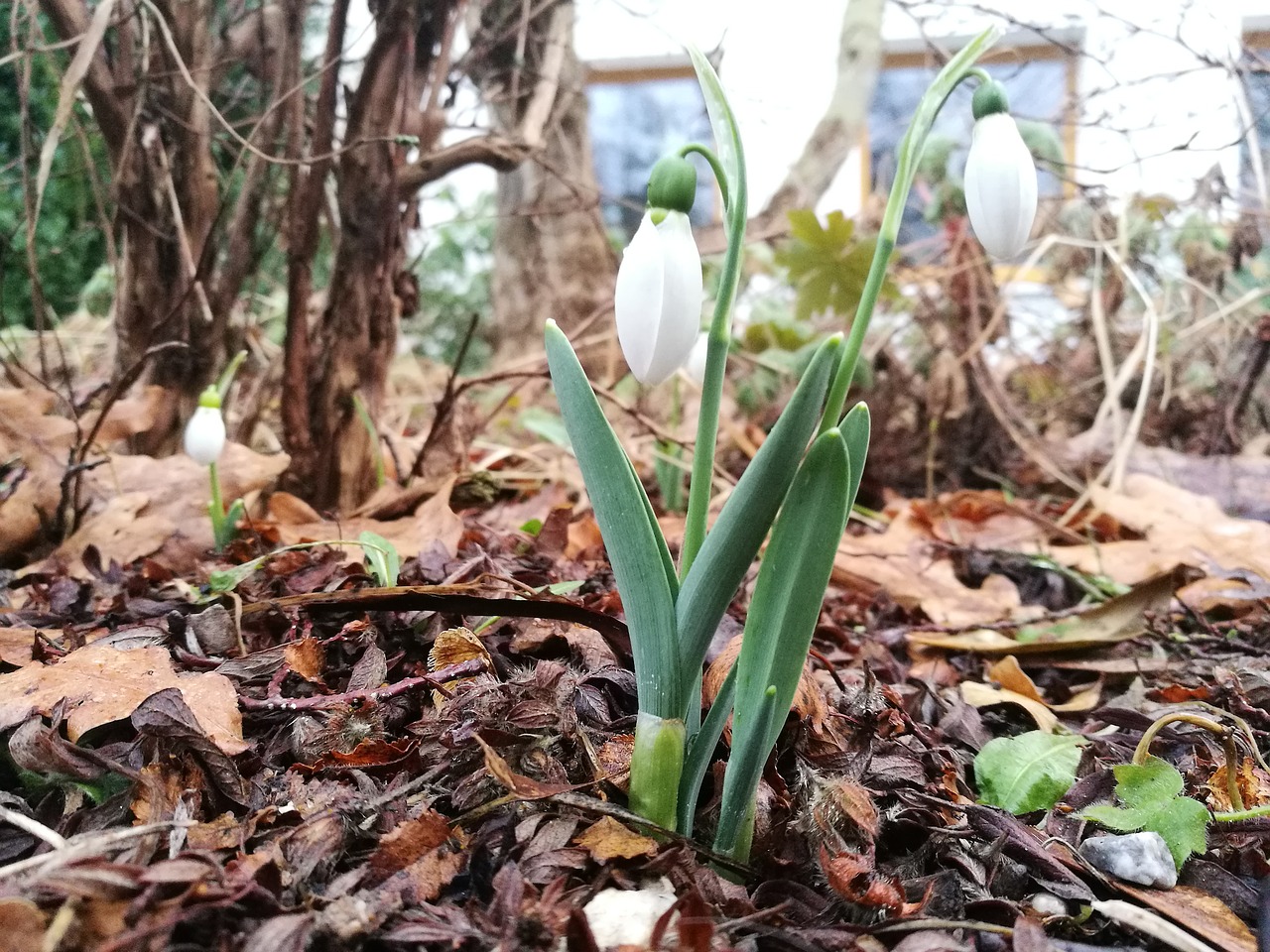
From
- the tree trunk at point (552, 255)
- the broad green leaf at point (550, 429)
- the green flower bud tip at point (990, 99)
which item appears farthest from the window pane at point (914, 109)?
the green flower bud tip at point (990, 99)

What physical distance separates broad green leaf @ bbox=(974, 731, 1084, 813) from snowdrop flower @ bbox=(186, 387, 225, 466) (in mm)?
1097

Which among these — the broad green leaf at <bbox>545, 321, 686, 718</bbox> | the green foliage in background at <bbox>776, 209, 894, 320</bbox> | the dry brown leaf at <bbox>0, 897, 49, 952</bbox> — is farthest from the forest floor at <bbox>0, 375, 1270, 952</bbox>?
the green foliage in background at <bbox>776, 209, 894, 320</bbox>

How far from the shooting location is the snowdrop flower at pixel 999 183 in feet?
2.09

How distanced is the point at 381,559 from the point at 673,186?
643mm

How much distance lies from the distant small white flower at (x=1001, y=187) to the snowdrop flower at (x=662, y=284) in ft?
0.69

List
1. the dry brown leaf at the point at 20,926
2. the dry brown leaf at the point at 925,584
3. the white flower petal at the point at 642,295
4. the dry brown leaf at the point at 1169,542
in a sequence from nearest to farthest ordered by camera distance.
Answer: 1. the dry brown leaf at the point at 20,926
2. the white flower petal at the point at 642,295
3. the dry brown leaf at the point at 925,584
4. the dry brown leaf at the point at 1169,542

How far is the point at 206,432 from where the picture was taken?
126cm

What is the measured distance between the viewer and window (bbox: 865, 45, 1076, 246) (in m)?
2.74

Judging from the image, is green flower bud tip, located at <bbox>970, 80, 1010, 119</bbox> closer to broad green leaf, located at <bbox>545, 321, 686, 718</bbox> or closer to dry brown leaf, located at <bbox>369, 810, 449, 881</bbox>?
broad green leaf, located at <bbox>545, 321, 686, 718</bbox>

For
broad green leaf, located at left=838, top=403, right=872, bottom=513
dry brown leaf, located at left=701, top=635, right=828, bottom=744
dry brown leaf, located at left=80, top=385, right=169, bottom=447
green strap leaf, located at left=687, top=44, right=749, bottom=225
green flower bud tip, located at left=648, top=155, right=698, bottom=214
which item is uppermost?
green strap leaf, located at left=687, top=44, right=749, bottom=225

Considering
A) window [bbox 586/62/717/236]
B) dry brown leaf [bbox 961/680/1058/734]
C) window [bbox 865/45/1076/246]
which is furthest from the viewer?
window [bbox 586/62/717/236]

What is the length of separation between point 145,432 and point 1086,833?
1604mm

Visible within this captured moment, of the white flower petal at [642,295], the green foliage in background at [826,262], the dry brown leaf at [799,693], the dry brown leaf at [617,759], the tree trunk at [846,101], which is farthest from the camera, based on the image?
the tree trunk at [846,101]

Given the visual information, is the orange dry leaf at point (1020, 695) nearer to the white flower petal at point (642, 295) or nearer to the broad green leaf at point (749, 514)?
the broad green leaf at point (749, 514)
